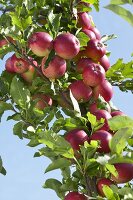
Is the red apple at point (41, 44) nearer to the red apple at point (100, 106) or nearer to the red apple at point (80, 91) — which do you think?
the red apple at point (80, 91)

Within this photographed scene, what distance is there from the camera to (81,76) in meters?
2.71

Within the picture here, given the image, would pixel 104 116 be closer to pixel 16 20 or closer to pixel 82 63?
pixel 82 63

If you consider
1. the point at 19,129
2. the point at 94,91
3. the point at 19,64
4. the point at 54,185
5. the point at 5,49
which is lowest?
the point at 54,185

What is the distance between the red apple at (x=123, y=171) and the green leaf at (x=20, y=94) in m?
0.70

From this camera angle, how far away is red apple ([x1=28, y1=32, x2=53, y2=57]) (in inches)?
95.8

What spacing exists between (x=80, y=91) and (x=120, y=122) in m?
0.93

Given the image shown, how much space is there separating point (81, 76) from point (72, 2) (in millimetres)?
676

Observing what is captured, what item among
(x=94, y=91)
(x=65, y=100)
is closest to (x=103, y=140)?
(x=65, y=100)

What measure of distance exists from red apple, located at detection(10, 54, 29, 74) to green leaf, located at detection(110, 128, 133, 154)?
0.98 metres

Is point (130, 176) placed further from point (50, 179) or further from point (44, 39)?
point (44, 39)

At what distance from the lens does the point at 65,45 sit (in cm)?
244

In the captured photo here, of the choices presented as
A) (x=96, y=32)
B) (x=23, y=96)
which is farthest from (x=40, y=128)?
(x=96, y=32)

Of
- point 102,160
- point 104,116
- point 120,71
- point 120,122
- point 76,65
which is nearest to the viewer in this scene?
point 120,122

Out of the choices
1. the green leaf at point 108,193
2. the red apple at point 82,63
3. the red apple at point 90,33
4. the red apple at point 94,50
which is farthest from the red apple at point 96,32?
the green leaf at point 108,193
